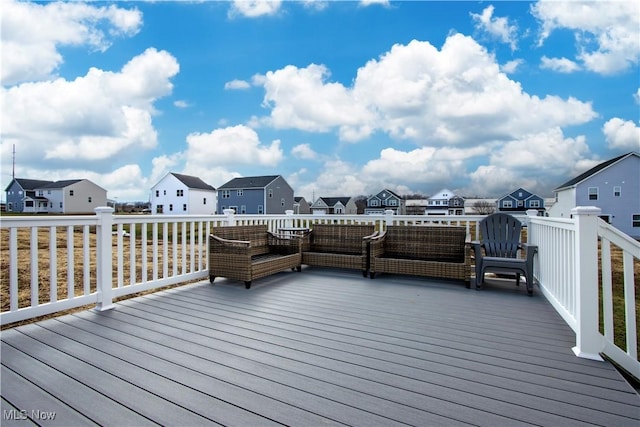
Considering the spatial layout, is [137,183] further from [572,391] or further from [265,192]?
[572,391]

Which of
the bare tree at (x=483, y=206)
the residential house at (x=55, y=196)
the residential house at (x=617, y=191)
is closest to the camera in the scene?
the residential house at (x=617, y=191)

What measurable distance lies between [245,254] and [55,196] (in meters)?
45.2

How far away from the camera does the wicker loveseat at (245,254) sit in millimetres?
4078

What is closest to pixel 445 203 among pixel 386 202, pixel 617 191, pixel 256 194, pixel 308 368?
pixel 386 202

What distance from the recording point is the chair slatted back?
4.50 metres

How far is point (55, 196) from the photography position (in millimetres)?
37531

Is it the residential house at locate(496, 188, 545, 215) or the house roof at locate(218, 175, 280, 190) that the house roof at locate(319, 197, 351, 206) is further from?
the residential house at locate(496, 188, 545, 215)

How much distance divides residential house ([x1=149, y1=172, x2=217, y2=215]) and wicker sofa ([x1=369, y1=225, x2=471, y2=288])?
104 feet

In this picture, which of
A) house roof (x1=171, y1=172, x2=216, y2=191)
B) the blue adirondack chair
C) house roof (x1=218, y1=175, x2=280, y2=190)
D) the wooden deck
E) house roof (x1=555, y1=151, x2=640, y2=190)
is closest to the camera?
the wooden deck

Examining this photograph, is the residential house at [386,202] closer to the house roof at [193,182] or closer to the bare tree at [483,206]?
the bare tree at [483,206]

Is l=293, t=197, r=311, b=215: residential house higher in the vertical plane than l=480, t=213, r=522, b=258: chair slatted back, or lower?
higher

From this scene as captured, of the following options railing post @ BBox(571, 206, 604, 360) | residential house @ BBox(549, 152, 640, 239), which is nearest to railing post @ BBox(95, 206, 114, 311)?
railing post @ BBox(571, 206, 604, 360)

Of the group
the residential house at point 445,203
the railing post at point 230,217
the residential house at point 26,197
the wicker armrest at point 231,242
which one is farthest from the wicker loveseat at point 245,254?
the residential house at point 26,197

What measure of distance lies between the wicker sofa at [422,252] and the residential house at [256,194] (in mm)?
25865
